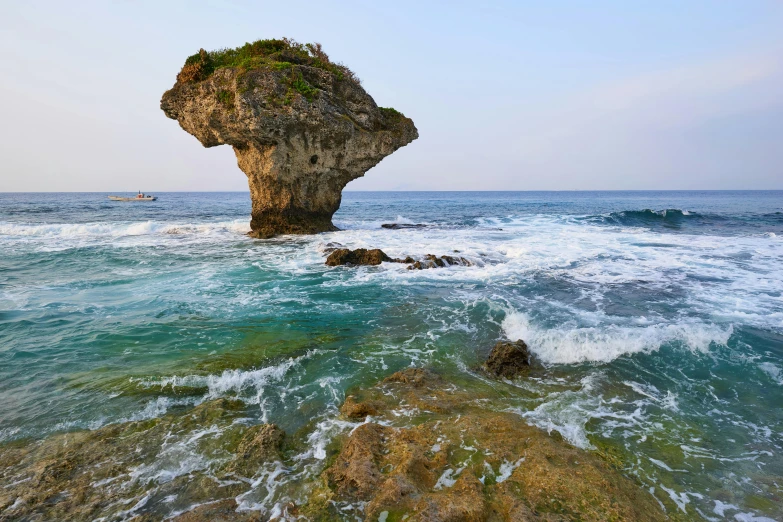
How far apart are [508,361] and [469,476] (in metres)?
3.04

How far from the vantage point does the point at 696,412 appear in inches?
218

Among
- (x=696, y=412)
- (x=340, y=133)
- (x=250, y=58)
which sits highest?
(x=250, y=58)

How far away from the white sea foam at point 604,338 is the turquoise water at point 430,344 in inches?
1.5

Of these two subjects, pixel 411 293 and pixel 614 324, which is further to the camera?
pixel 411 293

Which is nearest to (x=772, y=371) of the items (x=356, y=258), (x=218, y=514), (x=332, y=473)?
(x=332, y=473)

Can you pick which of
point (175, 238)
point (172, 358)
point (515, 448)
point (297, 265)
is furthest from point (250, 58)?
point (515, 448)

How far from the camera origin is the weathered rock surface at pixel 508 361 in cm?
654

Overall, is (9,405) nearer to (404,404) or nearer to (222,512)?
(222,512)

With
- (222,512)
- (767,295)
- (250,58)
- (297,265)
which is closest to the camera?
(222,512)

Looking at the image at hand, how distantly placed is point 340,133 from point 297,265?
28.8 ft

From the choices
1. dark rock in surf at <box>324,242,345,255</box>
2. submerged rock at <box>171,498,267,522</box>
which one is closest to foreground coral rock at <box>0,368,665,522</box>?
submerged rock at <box>171,498,267,522</box>

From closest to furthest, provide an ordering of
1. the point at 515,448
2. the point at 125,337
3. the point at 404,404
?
the point at 515,448, the point at 404,404, the point at 125,337

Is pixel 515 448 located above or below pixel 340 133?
below

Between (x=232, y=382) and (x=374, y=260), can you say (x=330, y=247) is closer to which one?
(x=374, y=260)
